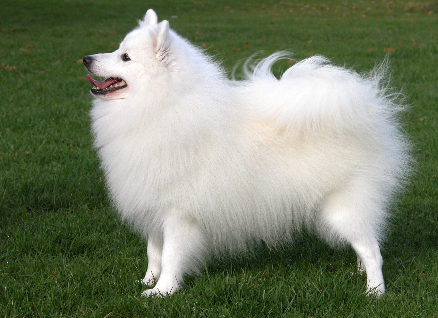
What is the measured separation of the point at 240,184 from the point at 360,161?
0.76 meters

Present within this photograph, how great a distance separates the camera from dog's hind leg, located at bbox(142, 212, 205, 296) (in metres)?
3.15

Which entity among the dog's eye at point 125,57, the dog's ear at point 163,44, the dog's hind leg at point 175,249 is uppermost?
the dog's ear at point 163,44

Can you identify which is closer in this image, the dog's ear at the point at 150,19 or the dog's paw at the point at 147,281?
the dog's ear at the point at 150,19

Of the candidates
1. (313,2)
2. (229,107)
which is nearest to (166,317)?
(229,107)

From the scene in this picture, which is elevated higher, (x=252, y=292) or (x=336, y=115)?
(x=336, y=115)

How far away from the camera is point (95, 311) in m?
2.95

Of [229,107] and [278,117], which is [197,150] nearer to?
[229,107]

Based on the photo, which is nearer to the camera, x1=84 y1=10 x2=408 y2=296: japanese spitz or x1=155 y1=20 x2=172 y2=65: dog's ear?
x1=155 y1=20 x2=172 y2=65: dog's ear

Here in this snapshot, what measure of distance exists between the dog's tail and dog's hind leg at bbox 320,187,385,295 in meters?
0.44

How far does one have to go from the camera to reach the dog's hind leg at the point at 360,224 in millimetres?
3256

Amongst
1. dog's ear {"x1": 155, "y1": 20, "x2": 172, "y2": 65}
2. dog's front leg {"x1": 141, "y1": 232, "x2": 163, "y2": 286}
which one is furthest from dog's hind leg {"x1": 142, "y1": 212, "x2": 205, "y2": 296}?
dog's ear {"x1": 155, "y1": 20, "x2": 172, "y2": 65}

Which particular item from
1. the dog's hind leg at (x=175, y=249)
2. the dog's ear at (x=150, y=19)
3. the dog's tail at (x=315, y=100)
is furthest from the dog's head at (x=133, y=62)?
the dog's hind leg at (x=175, y=249)

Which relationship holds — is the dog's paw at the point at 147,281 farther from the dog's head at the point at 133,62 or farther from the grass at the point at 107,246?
the dog's head at the point at 133,62

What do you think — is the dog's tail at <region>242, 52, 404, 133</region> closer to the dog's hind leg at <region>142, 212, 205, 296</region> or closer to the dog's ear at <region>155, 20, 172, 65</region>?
the dog's ear at <region>155, 20, 172, 65</region>
